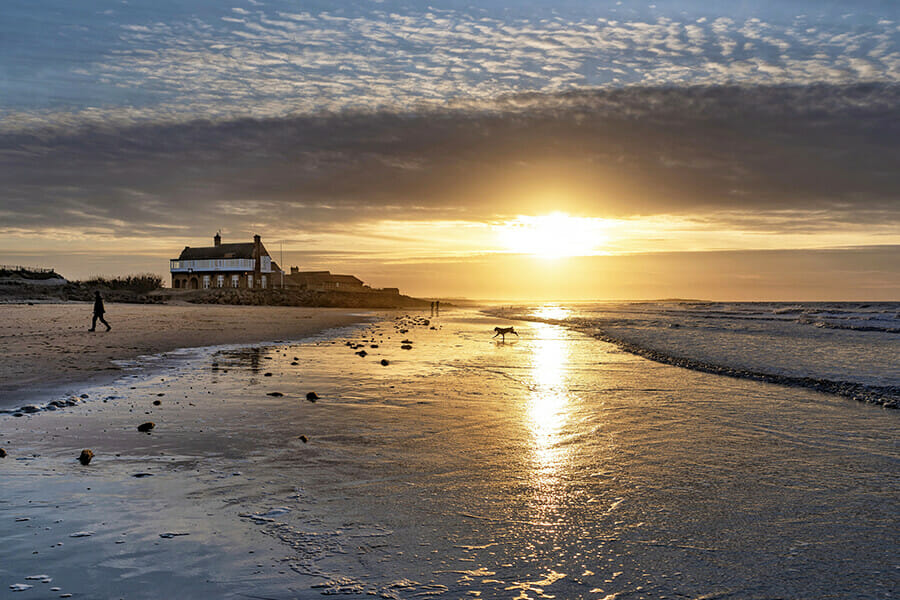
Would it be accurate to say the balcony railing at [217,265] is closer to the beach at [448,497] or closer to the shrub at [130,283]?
the shrub at [130,283]

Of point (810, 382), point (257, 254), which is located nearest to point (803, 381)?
point (810, 382)

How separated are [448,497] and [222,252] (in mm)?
98964

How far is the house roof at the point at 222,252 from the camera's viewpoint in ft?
316

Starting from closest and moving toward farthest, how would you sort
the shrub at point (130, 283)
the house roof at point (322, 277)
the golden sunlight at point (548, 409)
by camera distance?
the golden sunlight at point (548, 409) → the shrub at point (130, 283) → the house roof at point (322, 277)

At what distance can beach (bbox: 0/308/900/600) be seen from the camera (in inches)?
179

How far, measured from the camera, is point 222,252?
97.2 m

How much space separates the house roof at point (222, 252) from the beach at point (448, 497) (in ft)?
290

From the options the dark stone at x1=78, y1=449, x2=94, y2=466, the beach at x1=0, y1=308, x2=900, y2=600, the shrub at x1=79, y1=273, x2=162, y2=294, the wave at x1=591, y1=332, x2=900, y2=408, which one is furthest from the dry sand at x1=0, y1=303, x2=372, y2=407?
the shrub at x1=79, y1=273, x2=162, y2=294

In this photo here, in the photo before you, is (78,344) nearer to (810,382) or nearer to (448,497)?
(448,497)

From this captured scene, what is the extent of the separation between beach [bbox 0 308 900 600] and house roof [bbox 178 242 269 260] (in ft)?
290

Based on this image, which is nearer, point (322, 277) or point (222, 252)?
point (222, 252)

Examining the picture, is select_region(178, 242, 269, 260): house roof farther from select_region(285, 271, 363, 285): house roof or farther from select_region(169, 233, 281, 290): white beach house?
select_region(285, 271, 363, 285): house roof

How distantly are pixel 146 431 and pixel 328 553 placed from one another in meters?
5.52

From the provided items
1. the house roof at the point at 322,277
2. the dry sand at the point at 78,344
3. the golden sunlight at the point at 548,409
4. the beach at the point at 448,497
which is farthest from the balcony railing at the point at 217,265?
the beach at the point at 448,497
